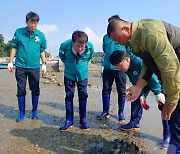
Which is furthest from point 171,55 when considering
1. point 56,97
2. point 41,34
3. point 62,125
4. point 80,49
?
point 56,97

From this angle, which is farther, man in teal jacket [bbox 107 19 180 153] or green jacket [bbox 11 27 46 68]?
green jacket [bbox 11 27 46 68]

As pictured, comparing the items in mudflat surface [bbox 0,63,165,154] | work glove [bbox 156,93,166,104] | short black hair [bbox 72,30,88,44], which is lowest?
mudflat surface [bbox 0,63,165,154]

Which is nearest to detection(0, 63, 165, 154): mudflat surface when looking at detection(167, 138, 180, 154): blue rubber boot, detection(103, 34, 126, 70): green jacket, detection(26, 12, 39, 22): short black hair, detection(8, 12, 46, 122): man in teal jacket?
detection(8, 12, 46, 122): man in teal jacket

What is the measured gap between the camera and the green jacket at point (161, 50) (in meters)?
2.53

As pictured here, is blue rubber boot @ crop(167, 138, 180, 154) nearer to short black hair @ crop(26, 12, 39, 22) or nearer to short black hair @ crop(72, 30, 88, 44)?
short black hair @ crop(72, 30, 88, 44)

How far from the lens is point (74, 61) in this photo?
186 inches

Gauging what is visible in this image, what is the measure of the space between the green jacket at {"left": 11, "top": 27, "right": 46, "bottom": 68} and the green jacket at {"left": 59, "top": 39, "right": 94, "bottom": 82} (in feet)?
2.83

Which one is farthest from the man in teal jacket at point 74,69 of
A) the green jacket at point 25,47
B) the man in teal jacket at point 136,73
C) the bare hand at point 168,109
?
the bare hand at point 168,109

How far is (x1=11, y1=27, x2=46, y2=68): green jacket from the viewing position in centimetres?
534

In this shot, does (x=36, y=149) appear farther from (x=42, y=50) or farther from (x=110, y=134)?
(x=42, y=50)

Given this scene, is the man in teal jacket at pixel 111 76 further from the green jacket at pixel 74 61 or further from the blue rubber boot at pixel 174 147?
the blue rubber boot at pixel 174 147

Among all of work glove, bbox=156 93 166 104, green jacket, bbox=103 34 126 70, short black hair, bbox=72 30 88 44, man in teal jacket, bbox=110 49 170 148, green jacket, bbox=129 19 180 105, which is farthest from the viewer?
green jacket, bbox=103 34 126 70

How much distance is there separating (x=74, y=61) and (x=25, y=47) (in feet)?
4.09

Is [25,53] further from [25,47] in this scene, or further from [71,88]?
[71,88]
